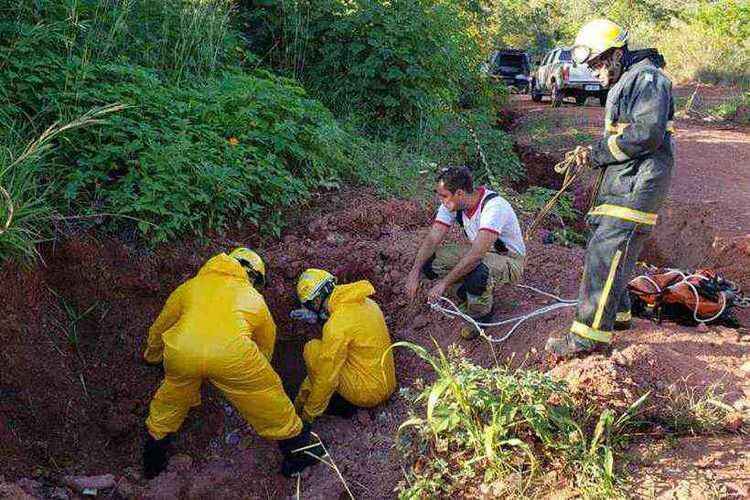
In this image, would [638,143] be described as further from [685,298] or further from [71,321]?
[71,321]

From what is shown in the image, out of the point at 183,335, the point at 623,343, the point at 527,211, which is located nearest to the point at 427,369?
the point at 623,343

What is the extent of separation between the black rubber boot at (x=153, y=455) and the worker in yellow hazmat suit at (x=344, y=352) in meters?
0.86

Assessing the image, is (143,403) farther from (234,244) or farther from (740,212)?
(740,212)

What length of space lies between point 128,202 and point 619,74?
3236mm

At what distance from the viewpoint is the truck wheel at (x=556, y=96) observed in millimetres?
15997

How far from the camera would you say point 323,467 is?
3.88 metres

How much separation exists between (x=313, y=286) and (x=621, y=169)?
2019mm

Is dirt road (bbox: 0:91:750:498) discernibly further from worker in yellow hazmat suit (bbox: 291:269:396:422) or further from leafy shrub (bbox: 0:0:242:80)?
leafy shrub (bbox: 0:0:242:80)

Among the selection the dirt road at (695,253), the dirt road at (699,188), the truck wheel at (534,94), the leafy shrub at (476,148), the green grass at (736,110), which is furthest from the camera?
the truck wheel at (534,94)

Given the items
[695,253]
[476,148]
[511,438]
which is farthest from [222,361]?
[476,148]

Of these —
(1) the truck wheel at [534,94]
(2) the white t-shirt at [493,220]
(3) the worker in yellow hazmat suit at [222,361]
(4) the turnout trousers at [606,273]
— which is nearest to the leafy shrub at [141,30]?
(3) the worker in yellow hazmat suit at [222,361]

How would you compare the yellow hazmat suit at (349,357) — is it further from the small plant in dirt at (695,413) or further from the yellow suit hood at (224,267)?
the small plant in dirt at (695,413)

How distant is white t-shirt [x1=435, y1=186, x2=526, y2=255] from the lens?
4035 millimetres

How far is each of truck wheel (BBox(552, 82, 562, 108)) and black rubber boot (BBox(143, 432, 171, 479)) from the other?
550 inches
